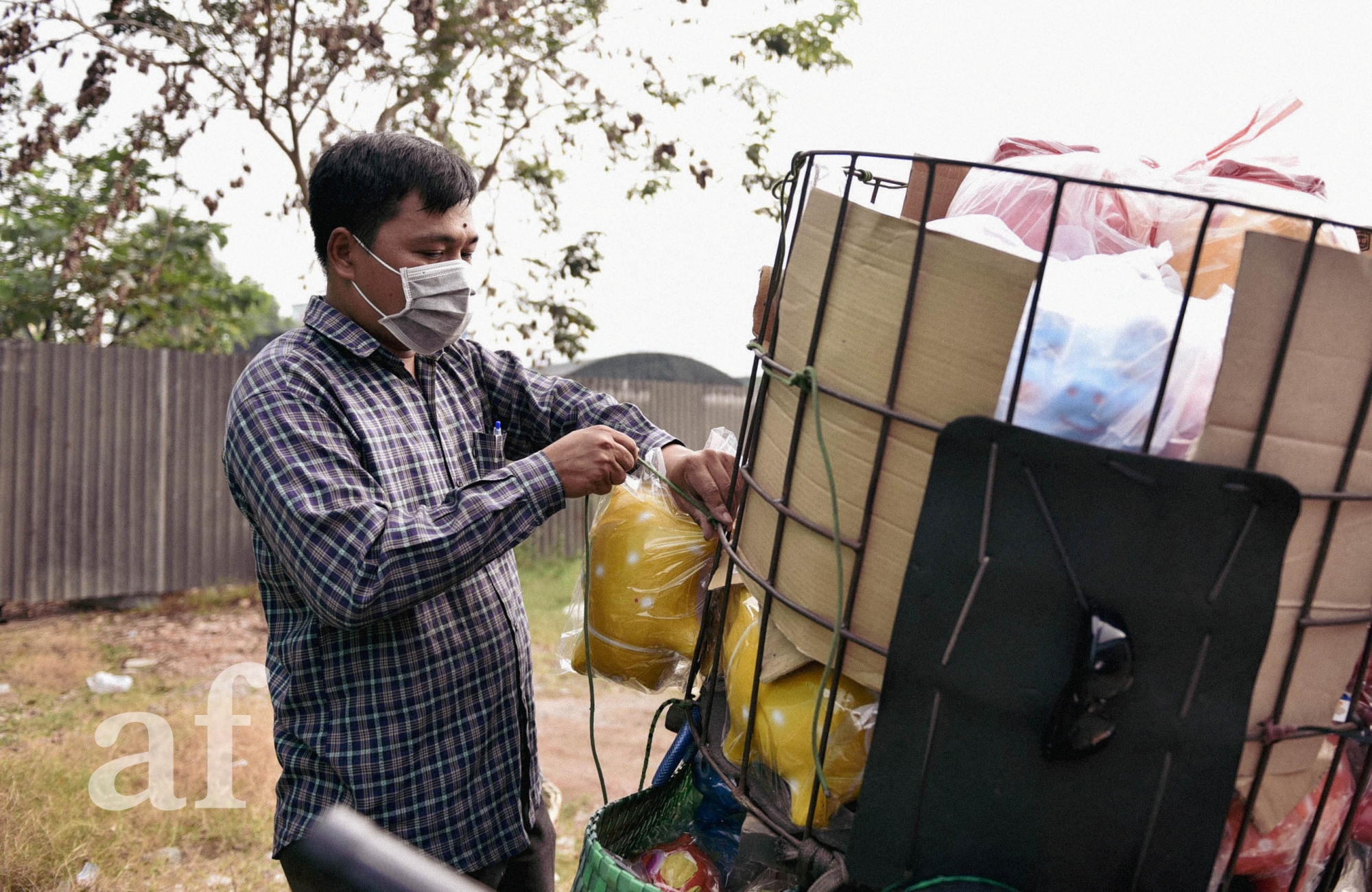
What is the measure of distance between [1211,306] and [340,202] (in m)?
1.51

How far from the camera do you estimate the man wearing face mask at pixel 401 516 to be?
152cm

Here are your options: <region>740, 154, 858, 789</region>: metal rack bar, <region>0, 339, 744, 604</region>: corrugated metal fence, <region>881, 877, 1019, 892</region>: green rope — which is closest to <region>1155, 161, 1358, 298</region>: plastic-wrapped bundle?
<region>740, 154, 858, 789</region>: metal rack bar

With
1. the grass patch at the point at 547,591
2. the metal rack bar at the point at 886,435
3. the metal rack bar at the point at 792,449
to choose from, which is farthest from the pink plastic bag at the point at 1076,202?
the grass patch at the point at 547,591

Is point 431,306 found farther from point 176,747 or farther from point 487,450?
point 176,747

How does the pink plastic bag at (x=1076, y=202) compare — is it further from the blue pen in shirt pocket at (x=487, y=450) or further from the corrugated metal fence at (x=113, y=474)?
the corrugated metal fence at (x=113, y=474)

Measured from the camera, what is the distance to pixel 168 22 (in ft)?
20.8

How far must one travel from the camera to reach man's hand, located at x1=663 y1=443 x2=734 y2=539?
1617 millimetres

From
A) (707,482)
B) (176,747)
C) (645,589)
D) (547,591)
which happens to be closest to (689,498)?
(707,482)

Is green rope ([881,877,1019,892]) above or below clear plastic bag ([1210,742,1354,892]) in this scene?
below

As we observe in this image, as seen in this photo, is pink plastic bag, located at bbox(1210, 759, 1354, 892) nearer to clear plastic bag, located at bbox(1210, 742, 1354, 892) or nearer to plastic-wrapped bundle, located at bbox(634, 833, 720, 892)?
clear plastic bag, located at bbox(1210, 742, 1354, 892)

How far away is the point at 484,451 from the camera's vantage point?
2.04 metres

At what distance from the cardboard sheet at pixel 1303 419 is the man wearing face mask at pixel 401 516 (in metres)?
0.86

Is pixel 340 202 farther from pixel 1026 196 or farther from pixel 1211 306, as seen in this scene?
pixel 1211 306

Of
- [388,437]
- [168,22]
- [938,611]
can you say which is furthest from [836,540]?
[168,22]
